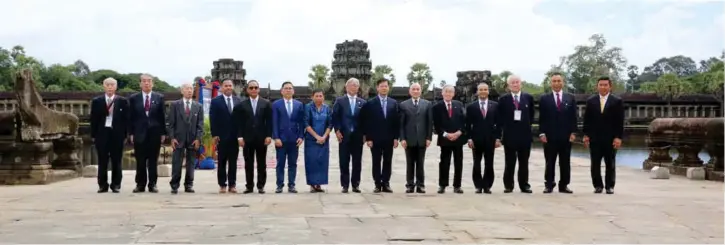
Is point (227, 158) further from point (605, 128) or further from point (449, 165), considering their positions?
point (605, 128)

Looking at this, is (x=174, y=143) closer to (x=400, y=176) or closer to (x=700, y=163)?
(x=400, y=176)

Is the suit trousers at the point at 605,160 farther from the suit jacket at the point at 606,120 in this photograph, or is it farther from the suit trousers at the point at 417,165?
the suit trousers at the point at 417,165

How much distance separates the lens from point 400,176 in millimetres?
12922

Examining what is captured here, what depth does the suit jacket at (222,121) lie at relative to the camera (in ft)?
29.9

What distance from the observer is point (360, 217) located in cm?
666

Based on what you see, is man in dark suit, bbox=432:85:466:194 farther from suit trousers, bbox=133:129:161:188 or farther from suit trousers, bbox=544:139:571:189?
suit trousers, bbox=133:129:161:188

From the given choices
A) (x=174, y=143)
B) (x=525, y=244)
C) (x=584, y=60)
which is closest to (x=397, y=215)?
(x=525, y=244)

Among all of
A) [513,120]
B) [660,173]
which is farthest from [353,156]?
[660,173]

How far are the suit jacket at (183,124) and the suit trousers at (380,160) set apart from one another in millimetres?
2019

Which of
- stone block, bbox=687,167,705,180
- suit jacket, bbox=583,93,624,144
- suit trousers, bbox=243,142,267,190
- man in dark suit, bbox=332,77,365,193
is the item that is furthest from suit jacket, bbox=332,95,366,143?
stone block, bbox=687,167,705,180

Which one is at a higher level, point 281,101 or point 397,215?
point 281,101

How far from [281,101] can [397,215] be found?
2.87 metres

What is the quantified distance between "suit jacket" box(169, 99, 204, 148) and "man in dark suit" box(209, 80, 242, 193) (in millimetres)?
223

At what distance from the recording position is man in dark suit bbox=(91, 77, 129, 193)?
923 cm
